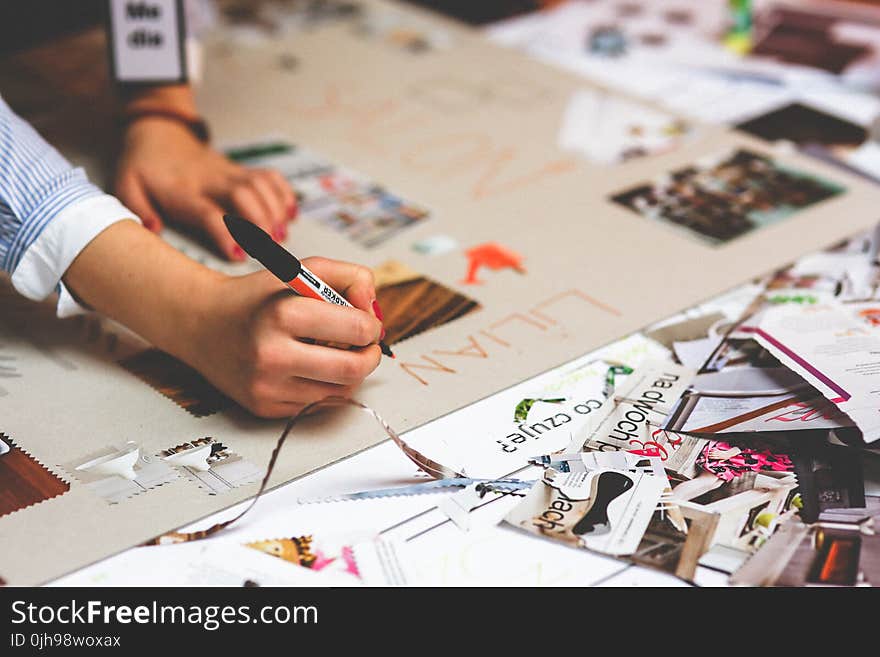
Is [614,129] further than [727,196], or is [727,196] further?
[614,129]

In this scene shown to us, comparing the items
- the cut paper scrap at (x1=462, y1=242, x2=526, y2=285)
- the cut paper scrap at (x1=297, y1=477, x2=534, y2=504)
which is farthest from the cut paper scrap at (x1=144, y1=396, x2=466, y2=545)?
the cut paper scrap at (x1=462, y1=242, x2=526, y2=285)

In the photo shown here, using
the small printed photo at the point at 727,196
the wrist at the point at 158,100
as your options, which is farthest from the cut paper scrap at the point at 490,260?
the wrist at the point at 158,100

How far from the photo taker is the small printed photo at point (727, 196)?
1.01 m

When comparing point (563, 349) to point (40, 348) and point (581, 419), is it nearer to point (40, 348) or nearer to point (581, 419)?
point (581, 419)

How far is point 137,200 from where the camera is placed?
1007 mm

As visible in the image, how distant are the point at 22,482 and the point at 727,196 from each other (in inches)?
28.6

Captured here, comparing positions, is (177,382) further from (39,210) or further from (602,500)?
(602,500)

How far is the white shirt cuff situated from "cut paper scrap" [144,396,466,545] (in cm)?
22

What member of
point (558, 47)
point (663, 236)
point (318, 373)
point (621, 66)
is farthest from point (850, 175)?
point (318, 373)

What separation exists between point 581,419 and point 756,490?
0.45 ft

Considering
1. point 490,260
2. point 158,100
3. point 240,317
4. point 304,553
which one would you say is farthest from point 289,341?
point 158,100

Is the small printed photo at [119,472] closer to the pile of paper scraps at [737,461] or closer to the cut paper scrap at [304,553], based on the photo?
the cut paper scrap at [304,553]

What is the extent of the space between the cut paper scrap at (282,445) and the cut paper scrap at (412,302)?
11 centimetres

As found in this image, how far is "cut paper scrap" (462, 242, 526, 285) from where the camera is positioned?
0.94 meters
